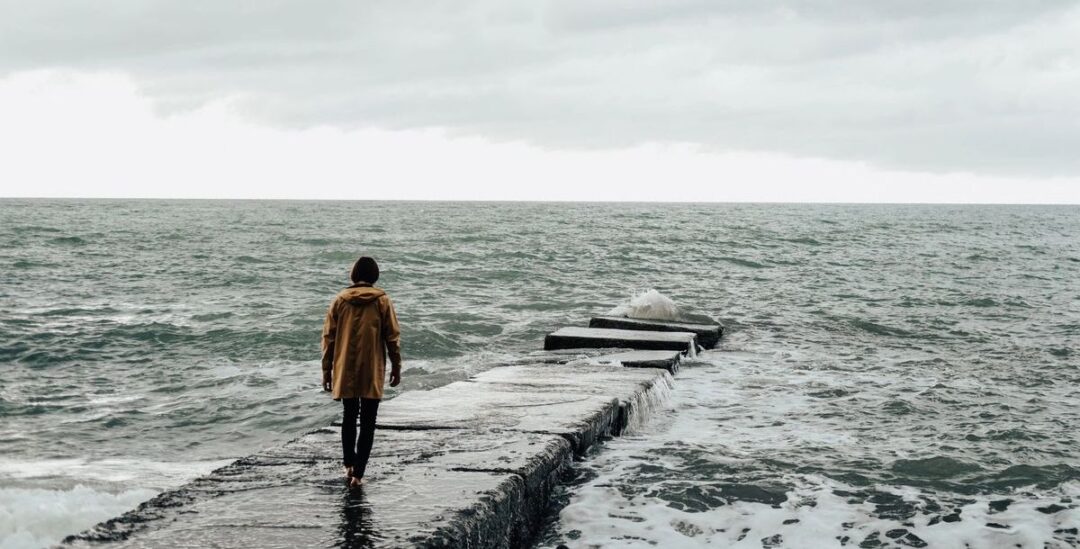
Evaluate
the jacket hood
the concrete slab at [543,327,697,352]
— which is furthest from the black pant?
the concrete slab at [543,327,697,352]

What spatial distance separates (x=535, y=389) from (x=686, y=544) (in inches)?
105

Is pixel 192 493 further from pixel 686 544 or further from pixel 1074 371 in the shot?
pixel 1074 371

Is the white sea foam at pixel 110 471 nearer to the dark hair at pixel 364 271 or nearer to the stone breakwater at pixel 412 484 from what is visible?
the stone breakwater at pixel 412 484

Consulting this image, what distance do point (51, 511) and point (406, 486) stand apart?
2.93 meters

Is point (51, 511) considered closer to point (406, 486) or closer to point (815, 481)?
point (406, 486)

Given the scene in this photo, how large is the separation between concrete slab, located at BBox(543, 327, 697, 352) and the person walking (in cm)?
584

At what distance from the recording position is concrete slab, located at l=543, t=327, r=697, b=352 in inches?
382

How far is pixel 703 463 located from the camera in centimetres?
575

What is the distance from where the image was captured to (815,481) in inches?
215

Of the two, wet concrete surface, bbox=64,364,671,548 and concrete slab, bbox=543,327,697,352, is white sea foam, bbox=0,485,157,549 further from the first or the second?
concrete slab, bbox=543,327,697,352

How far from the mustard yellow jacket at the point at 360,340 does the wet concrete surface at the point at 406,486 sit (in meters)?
0.51

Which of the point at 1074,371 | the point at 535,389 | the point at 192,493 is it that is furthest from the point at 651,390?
the point at 1074,371

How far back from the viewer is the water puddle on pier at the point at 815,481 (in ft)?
15.0

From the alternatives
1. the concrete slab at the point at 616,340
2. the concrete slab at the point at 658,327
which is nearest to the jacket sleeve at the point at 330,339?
the concrete slab at the point at 616,340
